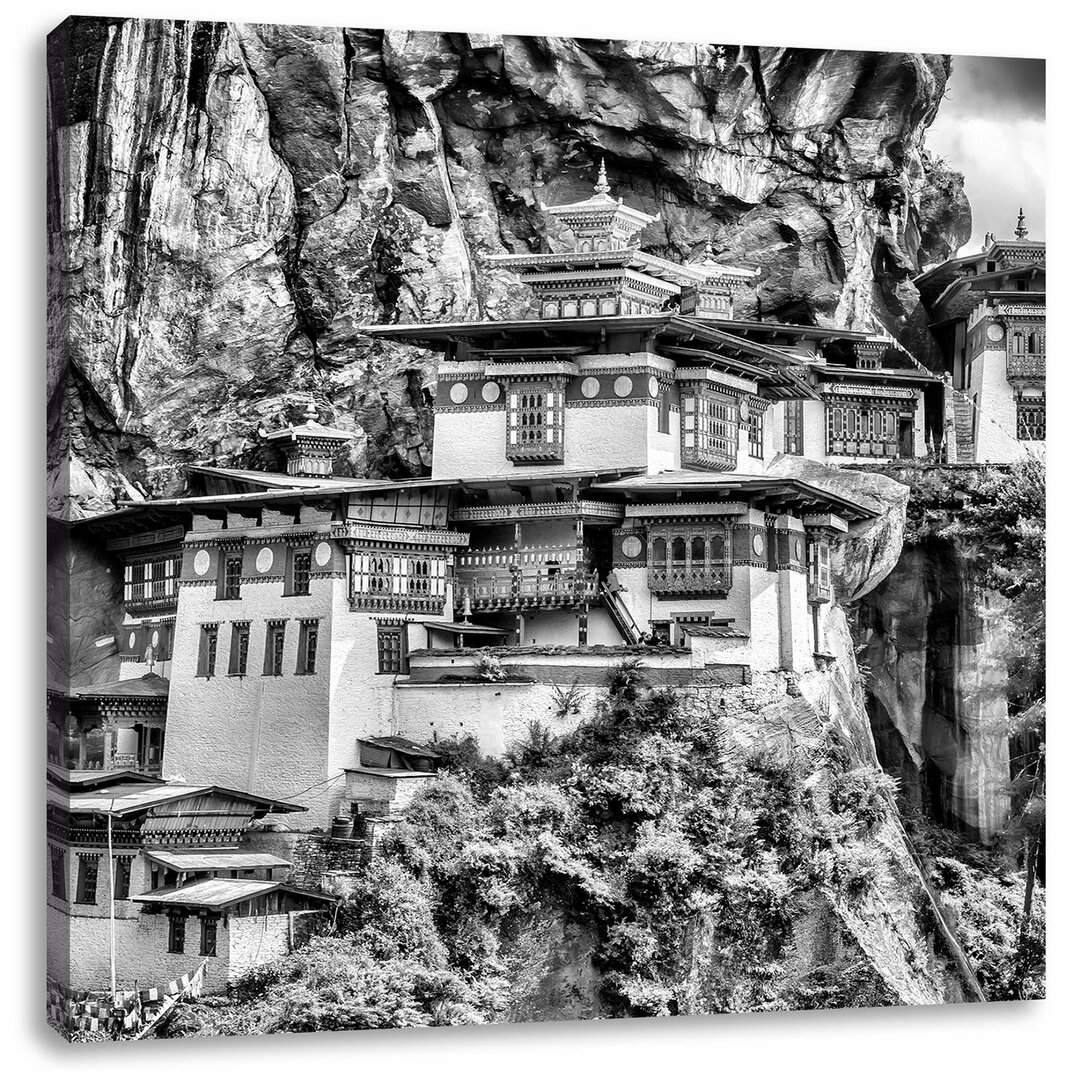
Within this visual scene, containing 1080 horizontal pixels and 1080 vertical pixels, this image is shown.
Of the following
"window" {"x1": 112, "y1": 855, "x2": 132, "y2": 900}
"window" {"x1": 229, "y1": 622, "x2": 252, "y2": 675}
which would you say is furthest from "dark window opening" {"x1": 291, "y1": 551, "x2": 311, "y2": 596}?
"window" {"x1": 112, "y1": 855, "x2": 132, "y2": 900}

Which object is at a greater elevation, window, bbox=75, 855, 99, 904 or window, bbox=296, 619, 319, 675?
window, bbox=296, 619, 319, 675

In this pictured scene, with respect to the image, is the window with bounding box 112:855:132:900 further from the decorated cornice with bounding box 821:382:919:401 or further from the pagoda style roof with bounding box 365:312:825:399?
the decorated cornice with bounding box 821:382:919:401

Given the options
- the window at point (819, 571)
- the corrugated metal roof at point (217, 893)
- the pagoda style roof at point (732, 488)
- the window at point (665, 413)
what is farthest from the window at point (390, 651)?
the window at point (819, 571)

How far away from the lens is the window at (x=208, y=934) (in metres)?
19.6

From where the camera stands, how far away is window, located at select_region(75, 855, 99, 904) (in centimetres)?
1875

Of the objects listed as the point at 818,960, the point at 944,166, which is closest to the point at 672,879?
the point at 818,960

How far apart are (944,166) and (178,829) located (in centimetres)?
1242

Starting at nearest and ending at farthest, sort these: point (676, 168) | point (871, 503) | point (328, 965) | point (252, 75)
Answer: point (328, 965)
point (252, 75)
point (871, 503)
point (676, 168)

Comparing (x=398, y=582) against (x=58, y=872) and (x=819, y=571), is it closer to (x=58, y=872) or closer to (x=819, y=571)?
(x=819, y=571)

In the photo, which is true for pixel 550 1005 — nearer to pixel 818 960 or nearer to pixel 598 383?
pixel 818 960

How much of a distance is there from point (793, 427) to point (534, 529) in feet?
24.2

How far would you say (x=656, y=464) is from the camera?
25.8 m

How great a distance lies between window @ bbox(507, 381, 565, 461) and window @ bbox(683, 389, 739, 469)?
1730 mm

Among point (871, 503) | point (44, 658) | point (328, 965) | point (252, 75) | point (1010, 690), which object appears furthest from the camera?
point (871, 503)
